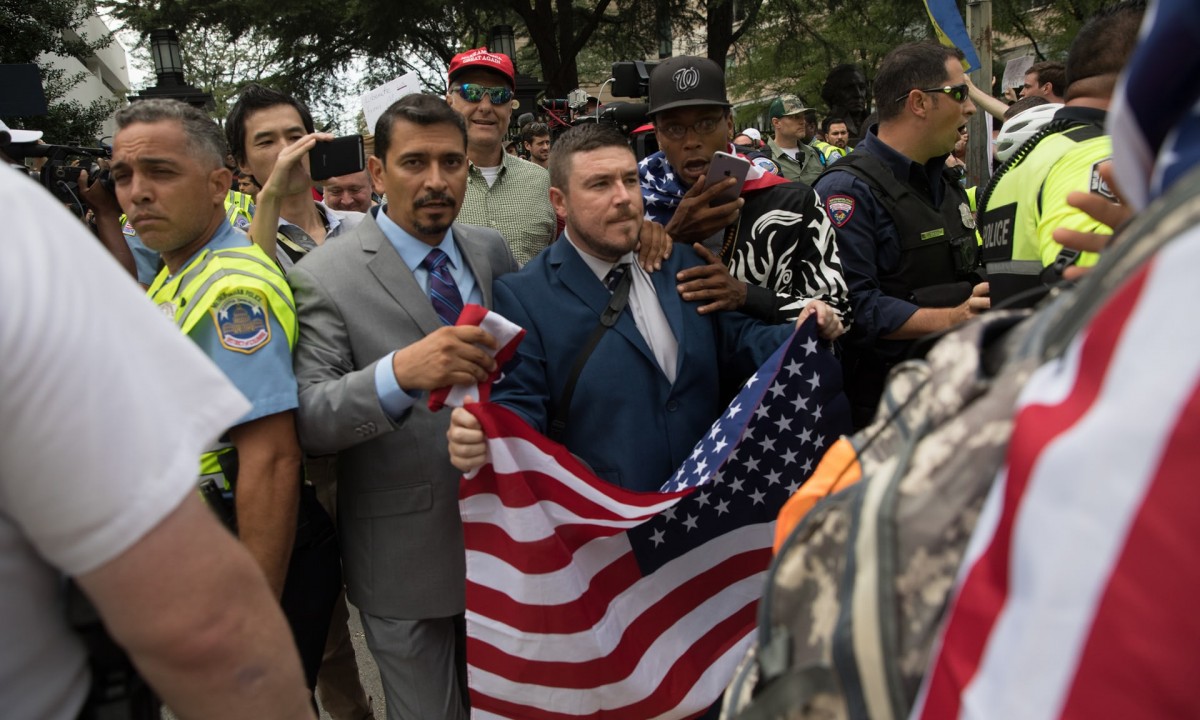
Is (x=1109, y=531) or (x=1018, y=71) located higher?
(x=1018, y=71)

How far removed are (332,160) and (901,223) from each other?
2.29 metres

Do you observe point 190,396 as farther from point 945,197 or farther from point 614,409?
point 945,197

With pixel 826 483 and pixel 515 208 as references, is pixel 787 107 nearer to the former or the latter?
pixel 515 208

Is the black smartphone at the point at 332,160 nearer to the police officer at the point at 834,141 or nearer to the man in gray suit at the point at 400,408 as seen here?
the man in gray suit at the point at 400,408

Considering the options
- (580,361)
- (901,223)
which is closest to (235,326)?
(580,361)

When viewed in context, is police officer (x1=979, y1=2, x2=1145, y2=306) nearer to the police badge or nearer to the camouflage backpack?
the police badge

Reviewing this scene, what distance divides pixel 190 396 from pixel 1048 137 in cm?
254

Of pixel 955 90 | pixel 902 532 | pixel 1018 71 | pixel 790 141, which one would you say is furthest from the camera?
pixel 790 141

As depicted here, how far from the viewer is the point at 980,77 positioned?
6363mm

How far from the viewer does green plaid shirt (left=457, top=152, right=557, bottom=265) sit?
4.14m

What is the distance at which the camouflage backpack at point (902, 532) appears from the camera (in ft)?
2.66

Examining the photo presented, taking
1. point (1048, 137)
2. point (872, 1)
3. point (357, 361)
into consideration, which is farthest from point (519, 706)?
point (872, 1)

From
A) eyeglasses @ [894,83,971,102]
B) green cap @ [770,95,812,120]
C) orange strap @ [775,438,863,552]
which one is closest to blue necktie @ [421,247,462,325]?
orange strap @ [775,438,863,552]

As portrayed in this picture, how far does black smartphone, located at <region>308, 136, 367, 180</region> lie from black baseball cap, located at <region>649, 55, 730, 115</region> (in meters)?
1.22
